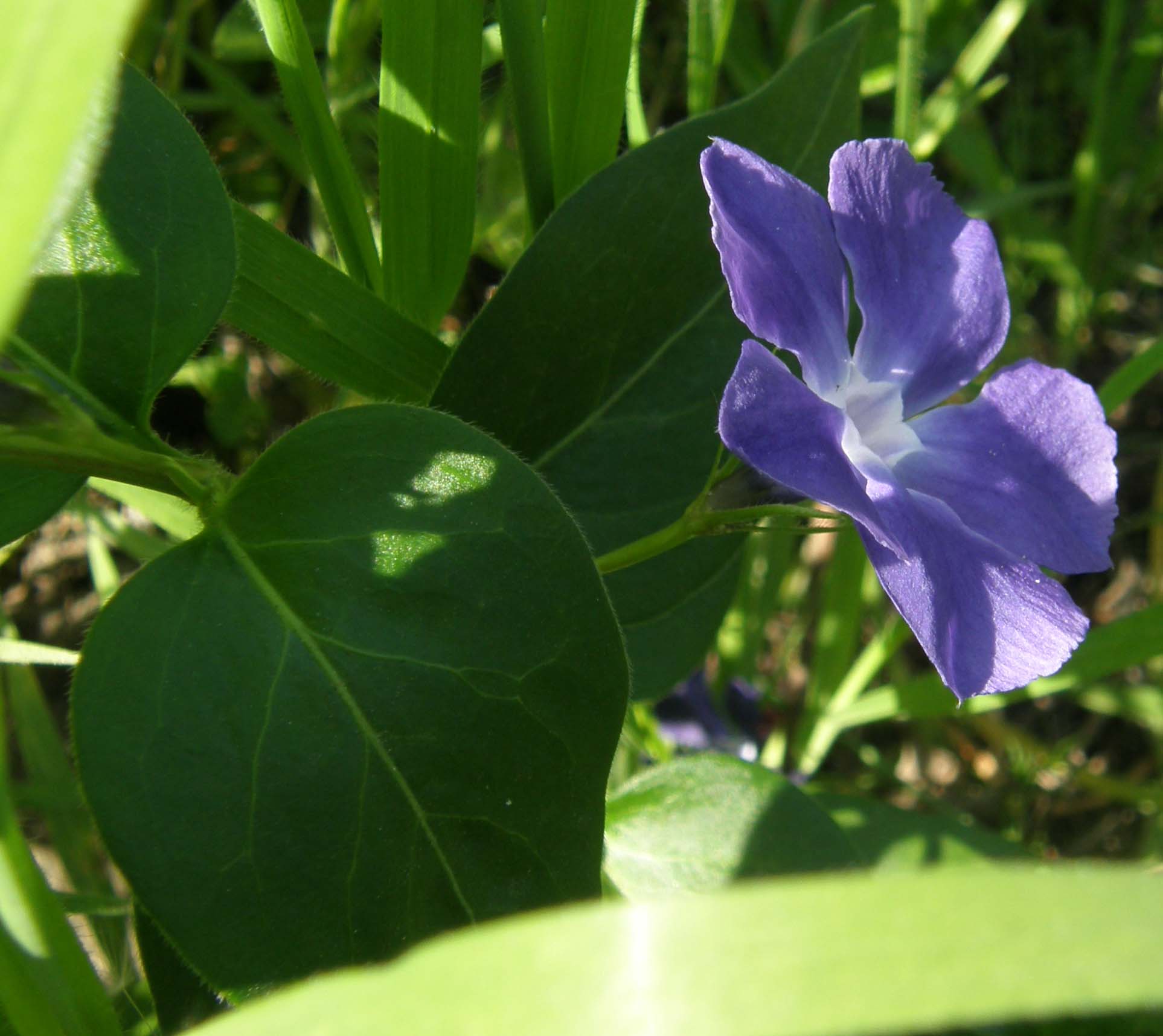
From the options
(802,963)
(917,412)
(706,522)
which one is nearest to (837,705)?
(917,412)

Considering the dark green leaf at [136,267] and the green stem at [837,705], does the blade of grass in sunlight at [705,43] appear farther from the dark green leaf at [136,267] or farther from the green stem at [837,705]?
the green stem at [837,705]

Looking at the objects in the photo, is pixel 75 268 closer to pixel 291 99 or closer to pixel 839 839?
pixel 291 99

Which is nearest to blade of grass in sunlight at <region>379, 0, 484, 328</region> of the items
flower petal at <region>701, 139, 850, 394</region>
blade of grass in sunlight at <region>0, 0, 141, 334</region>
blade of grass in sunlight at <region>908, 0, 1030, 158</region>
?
flower petal at <region>701, 139, 850, 394</region>

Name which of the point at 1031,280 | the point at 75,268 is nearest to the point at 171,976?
the point at 75,268

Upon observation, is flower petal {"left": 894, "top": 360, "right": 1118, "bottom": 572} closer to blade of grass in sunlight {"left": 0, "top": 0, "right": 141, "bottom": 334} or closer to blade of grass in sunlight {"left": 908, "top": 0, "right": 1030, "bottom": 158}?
blade of grass in sunlight {"left": 908, "top": 0, "right": 1030, "bottom": 158}

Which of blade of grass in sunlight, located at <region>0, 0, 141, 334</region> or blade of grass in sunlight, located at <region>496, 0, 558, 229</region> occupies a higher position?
blade of grass in sunlight, located at <region>0, 0, 141, 334</region>

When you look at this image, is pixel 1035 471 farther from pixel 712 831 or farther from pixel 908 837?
pixel 908 837

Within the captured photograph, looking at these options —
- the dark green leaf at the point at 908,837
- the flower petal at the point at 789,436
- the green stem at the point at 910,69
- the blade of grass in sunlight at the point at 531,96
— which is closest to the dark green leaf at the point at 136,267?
the blade of grass in sunlight at the point at 531,96
